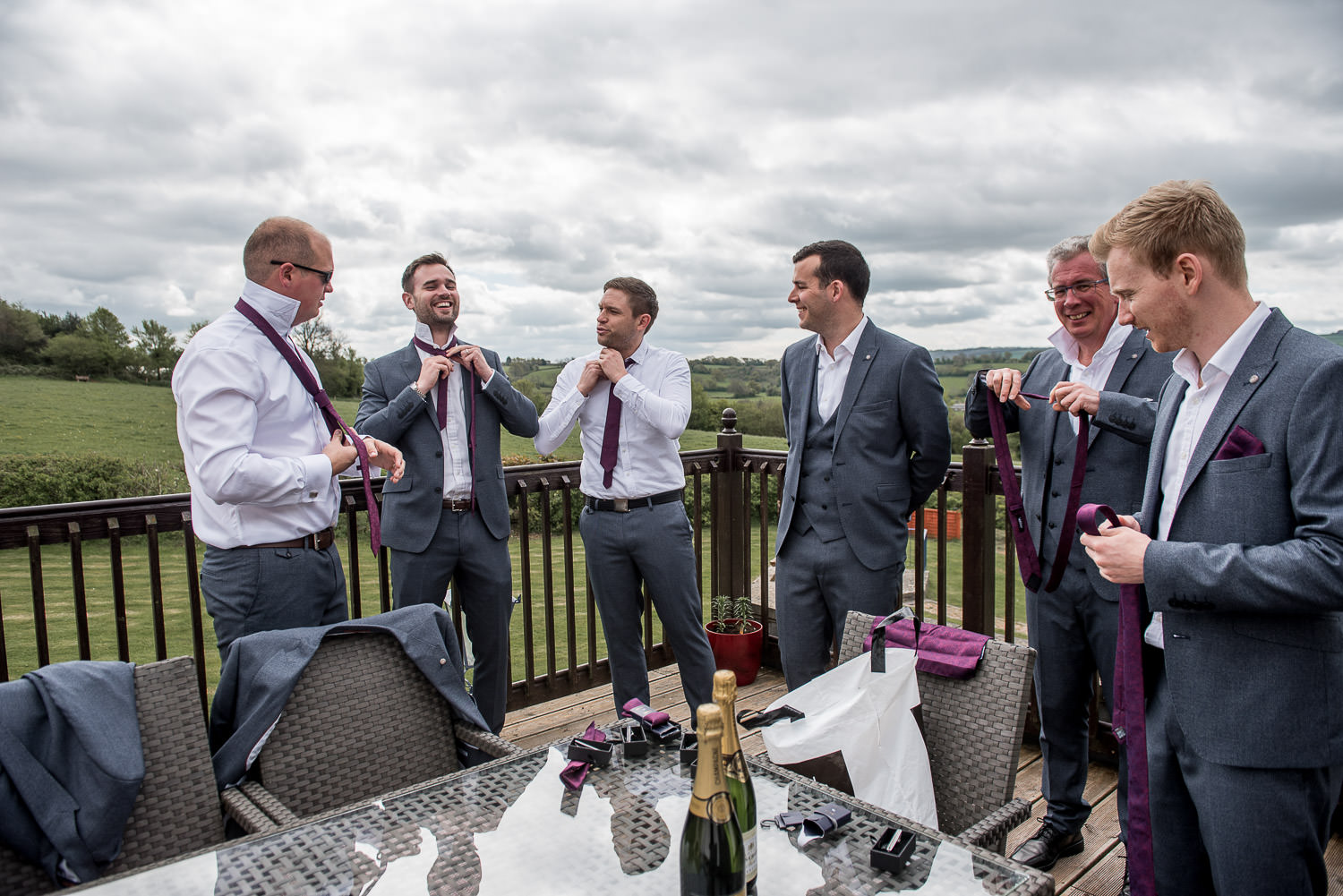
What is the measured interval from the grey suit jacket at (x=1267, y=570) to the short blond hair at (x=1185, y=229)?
0.15 metres

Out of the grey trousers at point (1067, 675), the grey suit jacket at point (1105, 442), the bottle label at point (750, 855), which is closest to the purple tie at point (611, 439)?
the grey suit jacket at point (1105, 442)

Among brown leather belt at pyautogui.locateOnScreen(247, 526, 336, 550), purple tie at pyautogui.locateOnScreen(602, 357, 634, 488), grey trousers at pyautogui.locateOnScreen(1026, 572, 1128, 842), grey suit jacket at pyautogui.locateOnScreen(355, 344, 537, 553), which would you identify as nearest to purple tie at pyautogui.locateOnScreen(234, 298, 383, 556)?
brown leather belt at pyautogui.locateOnScreen(247, 526, 336, 550)

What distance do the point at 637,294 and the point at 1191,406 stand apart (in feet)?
7.39

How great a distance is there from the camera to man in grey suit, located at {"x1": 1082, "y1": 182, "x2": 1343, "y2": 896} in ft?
4.01

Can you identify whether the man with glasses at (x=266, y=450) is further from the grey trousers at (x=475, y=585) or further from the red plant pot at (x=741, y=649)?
the red plant pot at (x=741, y=649)

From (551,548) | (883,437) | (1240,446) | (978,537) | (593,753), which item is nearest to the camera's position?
(1240,446)

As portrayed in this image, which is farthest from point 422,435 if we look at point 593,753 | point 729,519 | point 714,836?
point 714,836

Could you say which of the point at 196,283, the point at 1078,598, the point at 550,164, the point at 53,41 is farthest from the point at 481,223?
the point at 1078,598

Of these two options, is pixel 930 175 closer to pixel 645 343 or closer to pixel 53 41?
pixel 645 343

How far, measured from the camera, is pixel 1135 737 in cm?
146

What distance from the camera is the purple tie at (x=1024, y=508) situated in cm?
221

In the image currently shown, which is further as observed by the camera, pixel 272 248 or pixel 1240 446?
pixel 272 248

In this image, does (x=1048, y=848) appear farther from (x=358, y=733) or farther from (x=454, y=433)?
(x=454, y=433)

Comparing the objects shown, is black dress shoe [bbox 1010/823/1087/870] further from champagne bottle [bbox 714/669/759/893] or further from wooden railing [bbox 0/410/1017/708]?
champagne bottle [bbox 714/669/759/893]
